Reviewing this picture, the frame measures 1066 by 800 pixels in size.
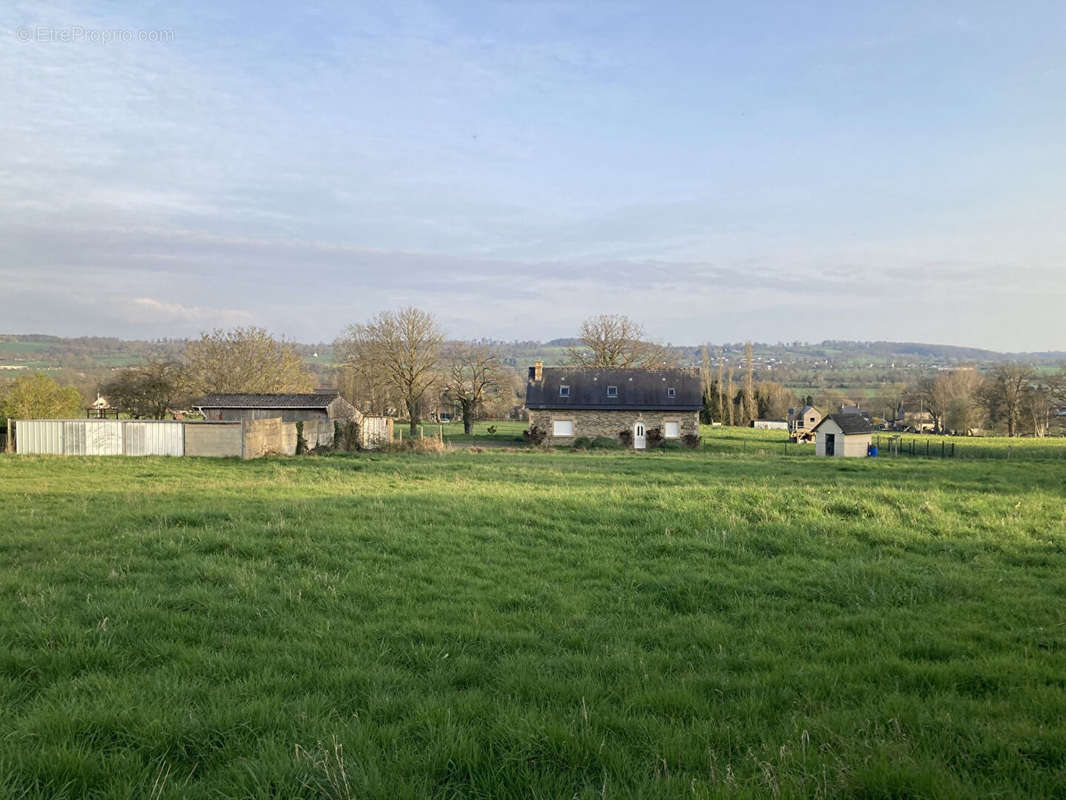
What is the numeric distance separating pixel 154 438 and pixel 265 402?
1217 cm

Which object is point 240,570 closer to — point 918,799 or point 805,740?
point 805,740

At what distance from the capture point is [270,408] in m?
40.0

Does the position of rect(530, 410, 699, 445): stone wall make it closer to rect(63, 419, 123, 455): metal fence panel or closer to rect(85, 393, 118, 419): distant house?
rect(63, 419, 123, 455): metal fence panel

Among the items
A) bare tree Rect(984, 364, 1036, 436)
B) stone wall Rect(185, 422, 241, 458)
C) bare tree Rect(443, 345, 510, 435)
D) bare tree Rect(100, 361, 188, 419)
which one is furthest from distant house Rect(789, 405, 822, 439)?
stone wall Rect(185, 422, 241, 458)

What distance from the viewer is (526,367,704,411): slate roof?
4875 centimetres

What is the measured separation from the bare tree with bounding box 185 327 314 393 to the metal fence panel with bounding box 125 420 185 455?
27.1 m

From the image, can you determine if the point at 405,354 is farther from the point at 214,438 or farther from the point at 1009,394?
the point at 1009,394

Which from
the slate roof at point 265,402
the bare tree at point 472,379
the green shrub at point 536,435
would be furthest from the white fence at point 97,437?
the bare tree at point 472,379

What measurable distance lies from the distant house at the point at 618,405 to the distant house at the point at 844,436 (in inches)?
325

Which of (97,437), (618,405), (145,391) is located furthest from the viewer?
(145,391)

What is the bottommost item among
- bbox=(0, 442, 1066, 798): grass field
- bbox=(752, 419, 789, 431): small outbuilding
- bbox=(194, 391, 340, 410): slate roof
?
bbox=(752, 419, 789, 431): small outbuilding

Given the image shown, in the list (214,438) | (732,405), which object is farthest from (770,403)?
(214,438)

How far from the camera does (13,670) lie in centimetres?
526

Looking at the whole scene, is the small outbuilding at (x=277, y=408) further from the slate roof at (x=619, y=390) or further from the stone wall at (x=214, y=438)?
the slate roof at (x=619, y=390)
